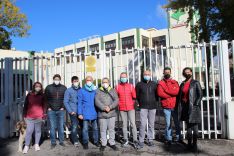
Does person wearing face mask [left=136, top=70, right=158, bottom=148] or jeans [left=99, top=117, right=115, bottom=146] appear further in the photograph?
person wearing face mask [left=136, top=70, right=158, bottom=148]

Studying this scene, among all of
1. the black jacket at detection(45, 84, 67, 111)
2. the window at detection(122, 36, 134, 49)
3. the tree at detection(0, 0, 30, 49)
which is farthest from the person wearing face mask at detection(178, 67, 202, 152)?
the window at detection(122, 36, 134, 49)

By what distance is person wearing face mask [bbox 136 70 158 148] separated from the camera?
23.1 feet

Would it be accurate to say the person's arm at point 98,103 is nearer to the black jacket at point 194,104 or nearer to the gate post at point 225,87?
the black jacket at point 194,104

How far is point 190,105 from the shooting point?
6.45 m

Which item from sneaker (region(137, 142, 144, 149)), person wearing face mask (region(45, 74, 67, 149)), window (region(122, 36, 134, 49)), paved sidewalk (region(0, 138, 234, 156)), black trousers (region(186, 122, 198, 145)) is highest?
window (region(122, 36, 134, 49))

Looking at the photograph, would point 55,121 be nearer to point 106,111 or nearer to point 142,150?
point 106,111

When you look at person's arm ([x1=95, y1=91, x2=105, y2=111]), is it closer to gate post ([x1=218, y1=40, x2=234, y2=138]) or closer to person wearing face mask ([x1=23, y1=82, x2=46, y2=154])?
person wearing face mask ([x1=23, y1=82, x2=46, y2=154])

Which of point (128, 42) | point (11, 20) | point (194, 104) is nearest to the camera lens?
point (194, 104)

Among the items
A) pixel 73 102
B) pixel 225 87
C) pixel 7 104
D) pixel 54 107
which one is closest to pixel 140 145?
pixel 73 102

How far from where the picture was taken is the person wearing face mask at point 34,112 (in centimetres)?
706

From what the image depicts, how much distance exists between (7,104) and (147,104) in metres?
4.39

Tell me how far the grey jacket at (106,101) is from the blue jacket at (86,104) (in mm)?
150

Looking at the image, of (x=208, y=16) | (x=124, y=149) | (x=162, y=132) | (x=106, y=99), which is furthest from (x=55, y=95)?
(x=208, y=16)

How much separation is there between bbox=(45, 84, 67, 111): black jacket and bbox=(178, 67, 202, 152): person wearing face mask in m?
A: 2.98
